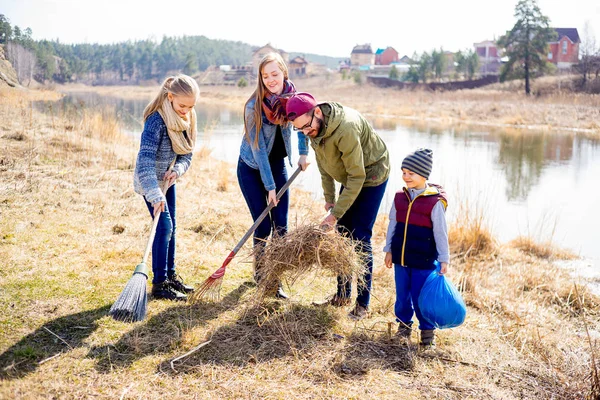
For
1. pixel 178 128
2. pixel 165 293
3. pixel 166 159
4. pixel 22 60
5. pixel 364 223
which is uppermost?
pixel 22 60

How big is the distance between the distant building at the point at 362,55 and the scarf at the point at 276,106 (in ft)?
241

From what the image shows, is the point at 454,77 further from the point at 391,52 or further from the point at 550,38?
the point at 391,52

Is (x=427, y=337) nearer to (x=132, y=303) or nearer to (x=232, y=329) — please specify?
(x=232, y=329)

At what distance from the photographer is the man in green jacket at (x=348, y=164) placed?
2.92 m

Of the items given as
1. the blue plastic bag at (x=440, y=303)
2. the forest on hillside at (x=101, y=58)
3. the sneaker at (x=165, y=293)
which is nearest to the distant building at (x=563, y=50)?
the forest on hillside at (x=101, y=58)

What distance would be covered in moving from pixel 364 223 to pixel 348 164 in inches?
19.4

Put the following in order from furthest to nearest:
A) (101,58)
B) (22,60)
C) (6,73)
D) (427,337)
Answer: (101,58), (22,60), (6,73), (427,337)

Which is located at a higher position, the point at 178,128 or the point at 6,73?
the point at 6,73

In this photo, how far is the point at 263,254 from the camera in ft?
11.1

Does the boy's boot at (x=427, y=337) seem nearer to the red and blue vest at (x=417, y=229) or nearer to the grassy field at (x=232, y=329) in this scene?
the grassy field at (x=232, y=329)

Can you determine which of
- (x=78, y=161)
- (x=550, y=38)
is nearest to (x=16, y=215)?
(x=78, y=161)

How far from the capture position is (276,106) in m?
3.20

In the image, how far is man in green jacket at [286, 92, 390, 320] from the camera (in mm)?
2922

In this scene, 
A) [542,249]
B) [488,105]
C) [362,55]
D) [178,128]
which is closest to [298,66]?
[362,55]
